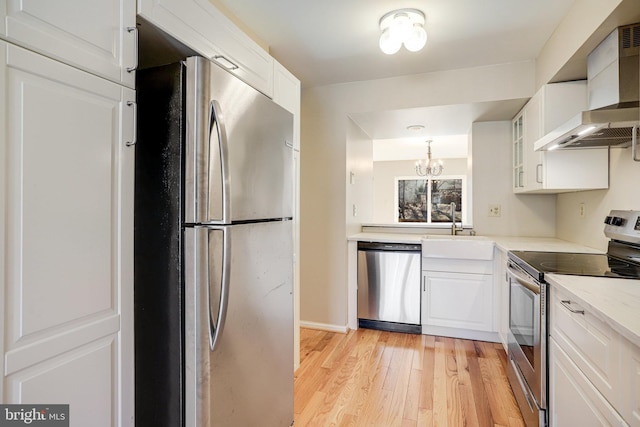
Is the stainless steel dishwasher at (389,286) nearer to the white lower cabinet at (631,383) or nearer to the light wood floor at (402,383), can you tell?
the light wood floor at (402,383)

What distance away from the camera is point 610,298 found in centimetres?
110

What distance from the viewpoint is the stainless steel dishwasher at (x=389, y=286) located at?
3033 millimetres

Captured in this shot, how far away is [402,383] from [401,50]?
93.6 inches

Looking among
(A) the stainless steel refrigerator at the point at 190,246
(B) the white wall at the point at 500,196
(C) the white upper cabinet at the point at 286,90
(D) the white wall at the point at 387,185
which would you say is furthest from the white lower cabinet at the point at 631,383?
(D) the white wall at the point at 387,185

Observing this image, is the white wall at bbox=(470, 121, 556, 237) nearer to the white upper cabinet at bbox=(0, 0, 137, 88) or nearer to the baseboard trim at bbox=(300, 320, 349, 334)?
the baseboard trim at bbox=(300, 320, 349, 334)

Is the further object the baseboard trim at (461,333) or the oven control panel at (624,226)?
the baseboard trim at (461,333)

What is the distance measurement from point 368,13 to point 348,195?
5.32 ft

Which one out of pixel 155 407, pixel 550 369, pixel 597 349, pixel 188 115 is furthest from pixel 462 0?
pixel 155 407

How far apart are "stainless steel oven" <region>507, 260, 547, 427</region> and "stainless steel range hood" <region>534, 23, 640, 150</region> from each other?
2.39 ft

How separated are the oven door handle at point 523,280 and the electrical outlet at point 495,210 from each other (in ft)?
4.06

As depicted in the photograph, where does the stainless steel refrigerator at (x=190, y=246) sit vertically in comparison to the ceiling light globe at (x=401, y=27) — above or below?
below

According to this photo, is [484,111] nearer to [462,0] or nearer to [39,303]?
[462,0]

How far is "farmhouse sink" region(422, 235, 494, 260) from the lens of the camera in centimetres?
276

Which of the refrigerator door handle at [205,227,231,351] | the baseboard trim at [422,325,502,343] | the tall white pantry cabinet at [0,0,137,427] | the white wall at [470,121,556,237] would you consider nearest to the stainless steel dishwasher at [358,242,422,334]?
the baseboard trim at [422,325,502,343]
